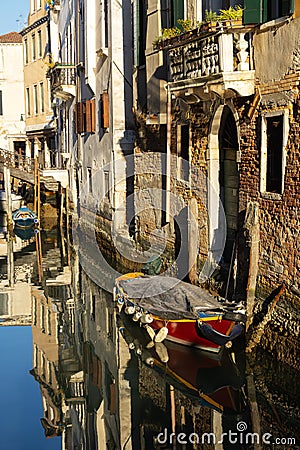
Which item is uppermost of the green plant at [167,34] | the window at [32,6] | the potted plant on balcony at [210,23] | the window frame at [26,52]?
the window at [32,6]

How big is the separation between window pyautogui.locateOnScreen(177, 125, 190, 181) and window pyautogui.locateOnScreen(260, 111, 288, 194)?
8.62 feet

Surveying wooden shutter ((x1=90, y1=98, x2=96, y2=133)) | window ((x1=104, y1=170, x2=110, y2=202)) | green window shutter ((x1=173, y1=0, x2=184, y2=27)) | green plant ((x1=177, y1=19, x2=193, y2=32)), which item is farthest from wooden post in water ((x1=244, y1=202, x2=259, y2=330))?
wooden shutter ((x1=90, y1=98, x2=96, y2=133))

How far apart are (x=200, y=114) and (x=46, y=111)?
61.3 ft

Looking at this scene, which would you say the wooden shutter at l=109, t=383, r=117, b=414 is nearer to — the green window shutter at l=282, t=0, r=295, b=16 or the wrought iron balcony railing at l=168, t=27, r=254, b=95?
the wrought iron balcony railing at l=168, t=27, r=254, b=95

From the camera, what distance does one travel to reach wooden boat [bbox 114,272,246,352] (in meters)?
8.54

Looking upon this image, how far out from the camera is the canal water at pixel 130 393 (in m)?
7.25

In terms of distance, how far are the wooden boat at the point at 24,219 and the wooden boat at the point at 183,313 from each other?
1231cm

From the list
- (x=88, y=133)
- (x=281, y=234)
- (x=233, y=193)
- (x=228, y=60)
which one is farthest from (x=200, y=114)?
(x=88, y=133)

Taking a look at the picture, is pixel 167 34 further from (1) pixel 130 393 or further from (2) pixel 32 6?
(2) pixel 32 6

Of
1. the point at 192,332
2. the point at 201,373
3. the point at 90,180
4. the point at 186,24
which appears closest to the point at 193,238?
the point at 192,332

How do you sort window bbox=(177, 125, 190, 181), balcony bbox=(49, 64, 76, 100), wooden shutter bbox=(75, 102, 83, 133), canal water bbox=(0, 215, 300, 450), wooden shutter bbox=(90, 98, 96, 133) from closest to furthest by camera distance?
canal water bbox=(0, 215, 300, 450)
window bbox=(177, 125, 190, 181)
wooden shutter bbox=(90, 98, 96, 133)
wooden shutter bbox=(75, 102, 83, 133)
balcony bbox=(49, 64, 76, 100)

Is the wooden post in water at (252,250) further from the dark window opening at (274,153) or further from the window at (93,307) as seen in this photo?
the window at (93,307)

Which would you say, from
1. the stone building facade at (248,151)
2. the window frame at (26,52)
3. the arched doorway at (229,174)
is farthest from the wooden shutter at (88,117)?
the window frame at (26,52)

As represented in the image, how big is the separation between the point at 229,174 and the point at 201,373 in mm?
3170
